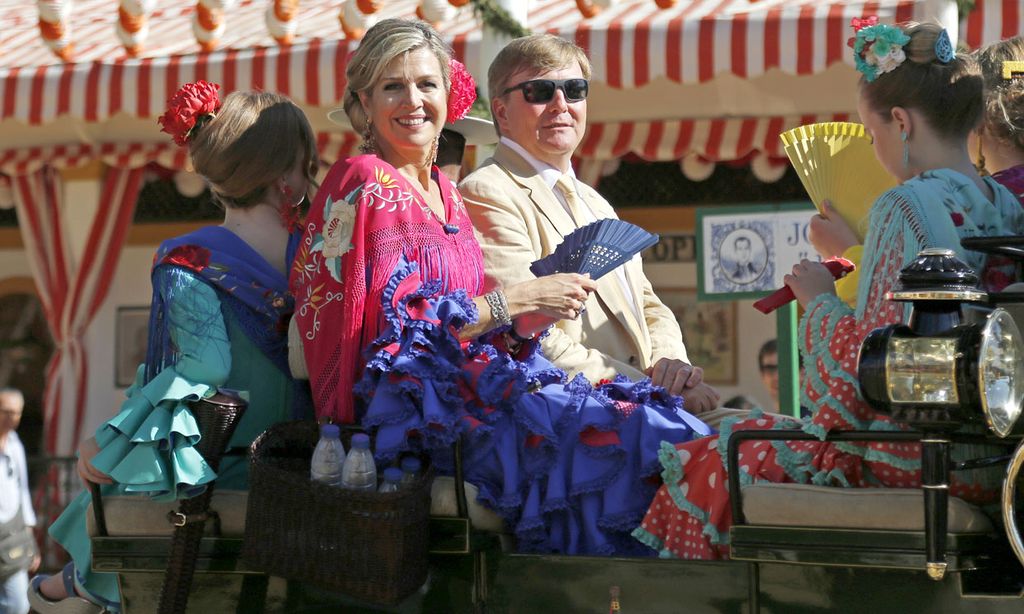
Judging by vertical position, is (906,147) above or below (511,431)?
above

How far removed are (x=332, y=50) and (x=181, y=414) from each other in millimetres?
5989

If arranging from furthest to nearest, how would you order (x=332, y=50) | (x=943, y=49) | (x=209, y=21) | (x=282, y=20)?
(x=209, y=21)
(x=282, y=20)
(x=332, y=50)
(x=943, y=49)

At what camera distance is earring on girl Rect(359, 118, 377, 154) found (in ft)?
12.0

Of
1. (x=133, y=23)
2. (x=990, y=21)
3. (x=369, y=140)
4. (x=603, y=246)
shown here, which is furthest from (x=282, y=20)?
(x=603, y=246)

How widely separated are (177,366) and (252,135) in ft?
2.31

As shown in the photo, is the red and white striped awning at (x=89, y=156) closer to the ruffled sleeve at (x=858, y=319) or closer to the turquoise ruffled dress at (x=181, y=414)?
the turquoise ruffled dress at (x=181, y=414)

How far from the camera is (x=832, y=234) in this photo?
3.52m

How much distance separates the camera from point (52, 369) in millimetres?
10742

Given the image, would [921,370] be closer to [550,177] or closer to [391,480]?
[391,480]

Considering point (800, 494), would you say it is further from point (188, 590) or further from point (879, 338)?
point (188, 590)

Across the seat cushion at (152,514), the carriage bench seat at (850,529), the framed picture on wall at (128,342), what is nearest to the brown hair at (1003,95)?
the carriage bench seat at (850,529)

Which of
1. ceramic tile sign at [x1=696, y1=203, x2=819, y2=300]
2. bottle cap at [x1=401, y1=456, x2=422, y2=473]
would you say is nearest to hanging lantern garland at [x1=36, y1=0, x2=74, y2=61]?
ceramic tile sign at [x1=696, y1=203, x2=819, y2=300]

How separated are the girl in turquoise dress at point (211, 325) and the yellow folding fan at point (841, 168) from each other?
4.37 ft

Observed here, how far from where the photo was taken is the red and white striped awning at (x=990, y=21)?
778 cm
